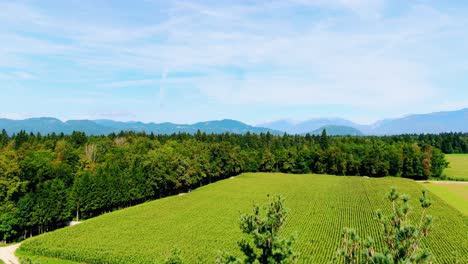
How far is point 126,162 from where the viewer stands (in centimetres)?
7662

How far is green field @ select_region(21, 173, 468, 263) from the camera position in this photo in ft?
120

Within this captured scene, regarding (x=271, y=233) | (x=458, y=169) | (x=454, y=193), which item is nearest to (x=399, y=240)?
(x=271, y=233)

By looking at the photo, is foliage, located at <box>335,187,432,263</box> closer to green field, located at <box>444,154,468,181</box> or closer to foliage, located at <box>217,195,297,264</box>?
foliage, located at <box>217,195,297,264</box>

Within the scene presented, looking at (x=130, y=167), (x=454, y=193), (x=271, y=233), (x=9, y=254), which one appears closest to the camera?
(x=271, y=233)

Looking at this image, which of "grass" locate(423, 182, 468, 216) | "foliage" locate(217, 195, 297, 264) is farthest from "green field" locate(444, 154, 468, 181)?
"foliage" locate(217, 195, 297, 264)

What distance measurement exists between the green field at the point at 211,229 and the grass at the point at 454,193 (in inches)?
114

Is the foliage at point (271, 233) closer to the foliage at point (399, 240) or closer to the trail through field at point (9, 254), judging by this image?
the foliage at point (399, 240)

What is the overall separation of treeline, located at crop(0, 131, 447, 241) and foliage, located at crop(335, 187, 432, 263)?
51380mm

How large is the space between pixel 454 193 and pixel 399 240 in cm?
7833

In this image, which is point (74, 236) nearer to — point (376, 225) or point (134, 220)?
point (134, 220)

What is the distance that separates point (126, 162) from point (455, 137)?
538 feet

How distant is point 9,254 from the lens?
4016 cm

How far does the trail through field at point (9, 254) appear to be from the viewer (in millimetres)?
37050

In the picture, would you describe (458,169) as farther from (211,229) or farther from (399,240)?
(399,240)
